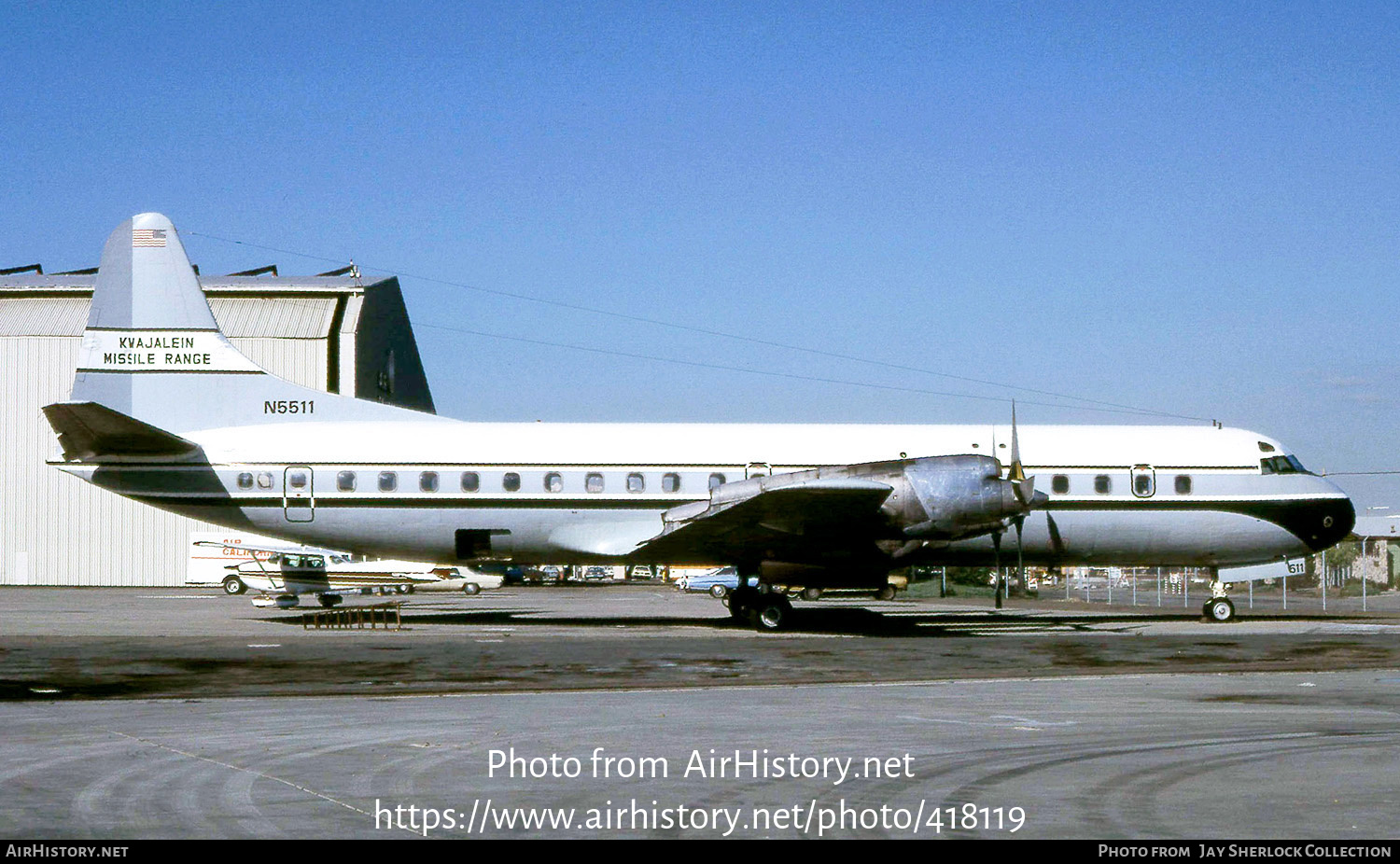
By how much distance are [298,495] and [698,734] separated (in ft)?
52.9

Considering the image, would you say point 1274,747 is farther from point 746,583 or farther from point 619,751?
point 746,583

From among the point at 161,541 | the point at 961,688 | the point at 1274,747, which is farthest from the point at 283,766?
the point at 161,541

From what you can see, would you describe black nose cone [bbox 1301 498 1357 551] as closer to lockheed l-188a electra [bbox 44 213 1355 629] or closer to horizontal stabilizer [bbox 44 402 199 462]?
lockheed l-188a electra [bbox 44 213 1355 629]

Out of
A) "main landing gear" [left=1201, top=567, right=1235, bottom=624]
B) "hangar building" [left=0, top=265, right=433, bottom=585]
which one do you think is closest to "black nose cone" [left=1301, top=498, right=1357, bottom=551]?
"main landing gear" [left=1201, top=567, right=1235, bottom=624]

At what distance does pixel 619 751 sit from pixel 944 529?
1421 centimetres

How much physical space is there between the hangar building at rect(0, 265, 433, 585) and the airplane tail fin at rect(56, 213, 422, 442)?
2593 centimetres

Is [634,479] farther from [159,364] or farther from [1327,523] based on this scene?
[1327,523]

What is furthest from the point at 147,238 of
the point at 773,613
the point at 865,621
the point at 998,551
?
the point at 998,551

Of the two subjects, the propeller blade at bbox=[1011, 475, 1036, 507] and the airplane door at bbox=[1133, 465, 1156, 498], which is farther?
the airplane door at bbox=[1133, 465, 1156, 498]

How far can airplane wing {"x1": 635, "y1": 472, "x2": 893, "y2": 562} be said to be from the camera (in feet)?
75.6

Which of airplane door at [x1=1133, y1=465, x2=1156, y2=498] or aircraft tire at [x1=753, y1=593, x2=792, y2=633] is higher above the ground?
airplane door at [x1=1133, y1=465, x2=1156, y2=498]

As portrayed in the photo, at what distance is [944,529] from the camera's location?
23609 millimetres

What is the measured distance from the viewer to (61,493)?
173ft

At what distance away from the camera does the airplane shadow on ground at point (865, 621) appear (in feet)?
84.4
